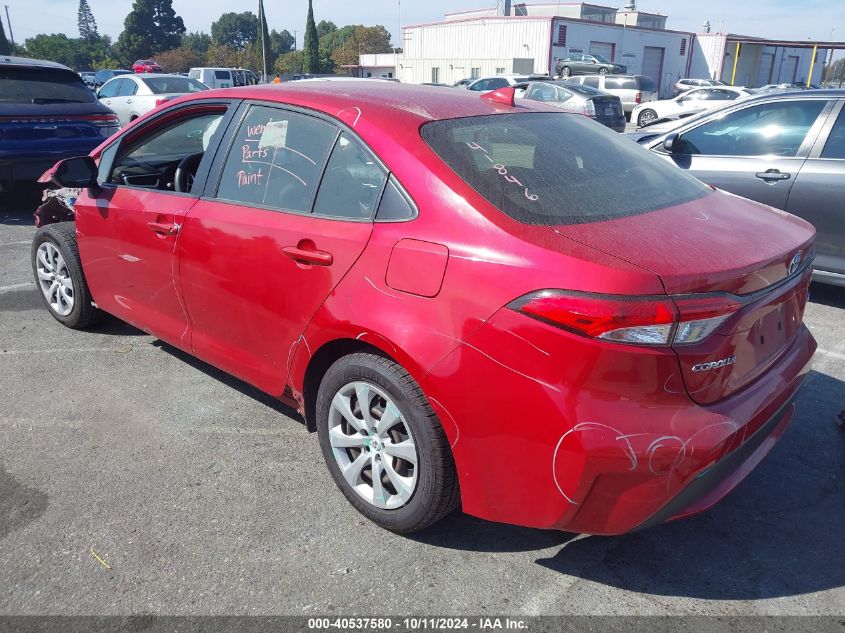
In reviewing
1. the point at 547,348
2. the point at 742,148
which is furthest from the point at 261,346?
the point at 742,148

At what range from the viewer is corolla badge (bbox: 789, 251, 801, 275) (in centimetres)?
250

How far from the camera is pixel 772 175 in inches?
202

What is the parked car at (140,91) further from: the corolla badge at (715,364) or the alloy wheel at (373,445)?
the corolla badge at (715,364)

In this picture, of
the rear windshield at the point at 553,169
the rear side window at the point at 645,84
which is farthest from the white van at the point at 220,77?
the rear windshield at the point at 553,169

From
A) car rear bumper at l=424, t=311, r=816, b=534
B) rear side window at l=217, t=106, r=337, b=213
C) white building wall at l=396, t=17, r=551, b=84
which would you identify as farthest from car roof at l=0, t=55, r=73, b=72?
white building wall at l=396, t=17, r=551, b=84

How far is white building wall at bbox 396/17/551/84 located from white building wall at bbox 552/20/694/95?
142 cm

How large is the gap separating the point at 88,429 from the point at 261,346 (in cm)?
115

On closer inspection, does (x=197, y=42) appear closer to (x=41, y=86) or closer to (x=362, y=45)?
(x=362, y=45)

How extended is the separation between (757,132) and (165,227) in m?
4.52

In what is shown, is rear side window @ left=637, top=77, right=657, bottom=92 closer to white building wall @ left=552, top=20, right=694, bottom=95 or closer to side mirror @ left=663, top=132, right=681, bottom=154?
side mirror @ left=663, top=132, right=681, bottom=154

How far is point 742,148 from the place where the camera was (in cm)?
542

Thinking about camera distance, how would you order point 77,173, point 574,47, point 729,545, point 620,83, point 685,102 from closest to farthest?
point 729,545
point 77,173
point 685,102
point 620,83
point 574,47

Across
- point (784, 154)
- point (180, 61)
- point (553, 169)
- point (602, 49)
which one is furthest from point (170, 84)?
point (180, 61)

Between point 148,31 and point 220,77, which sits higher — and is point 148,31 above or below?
above
